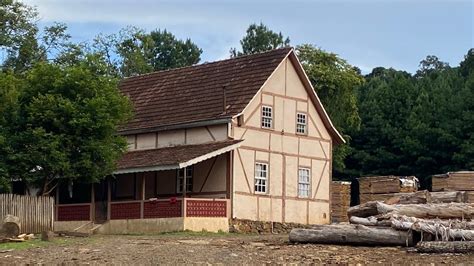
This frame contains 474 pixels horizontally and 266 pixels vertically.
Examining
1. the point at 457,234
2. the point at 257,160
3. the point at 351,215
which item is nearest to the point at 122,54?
the point at 257,160

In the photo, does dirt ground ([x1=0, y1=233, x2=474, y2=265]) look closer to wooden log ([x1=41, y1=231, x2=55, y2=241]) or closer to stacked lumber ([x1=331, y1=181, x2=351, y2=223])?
wooden log ([x1=41, y1=231, x2=55, y2=241])

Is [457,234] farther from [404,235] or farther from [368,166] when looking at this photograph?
[368,166]

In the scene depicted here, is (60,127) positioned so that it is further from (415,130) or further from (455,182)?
(415,130)

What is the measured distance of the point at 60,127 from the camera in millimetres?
37188

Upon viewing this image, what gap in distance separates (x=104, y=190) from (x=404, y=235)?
1960 cm

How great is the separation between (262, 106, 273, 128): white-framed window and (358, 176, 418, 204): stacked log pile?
643 cm

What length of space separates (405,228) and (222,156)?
1365cm

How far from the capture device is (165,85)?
155 feet

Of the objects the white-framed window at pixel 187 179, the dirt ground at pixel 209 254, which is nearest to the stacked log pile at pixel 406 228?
the dirt ground at pixel 209 254

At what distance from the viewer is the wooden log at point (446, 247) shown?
26547mm

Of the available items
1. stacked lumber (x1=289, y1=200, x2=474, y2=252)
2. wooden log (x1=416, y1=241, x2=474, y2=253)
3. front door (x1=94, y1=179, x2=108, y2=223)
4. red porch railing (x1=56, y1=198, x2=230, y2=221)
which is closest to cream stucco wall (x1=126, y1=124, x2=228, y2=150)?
front door (x1=94, y1=179, x2=108, y2=223)

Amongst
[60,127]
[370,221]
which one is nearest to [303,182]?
[60,127]

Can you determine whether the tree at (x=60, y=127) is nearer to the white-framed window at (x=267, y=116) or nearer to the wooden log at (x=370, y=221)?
the white-framed window at (x=267, y=116)

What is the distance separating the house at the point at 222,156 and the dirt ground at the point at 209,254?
27.6 ft
